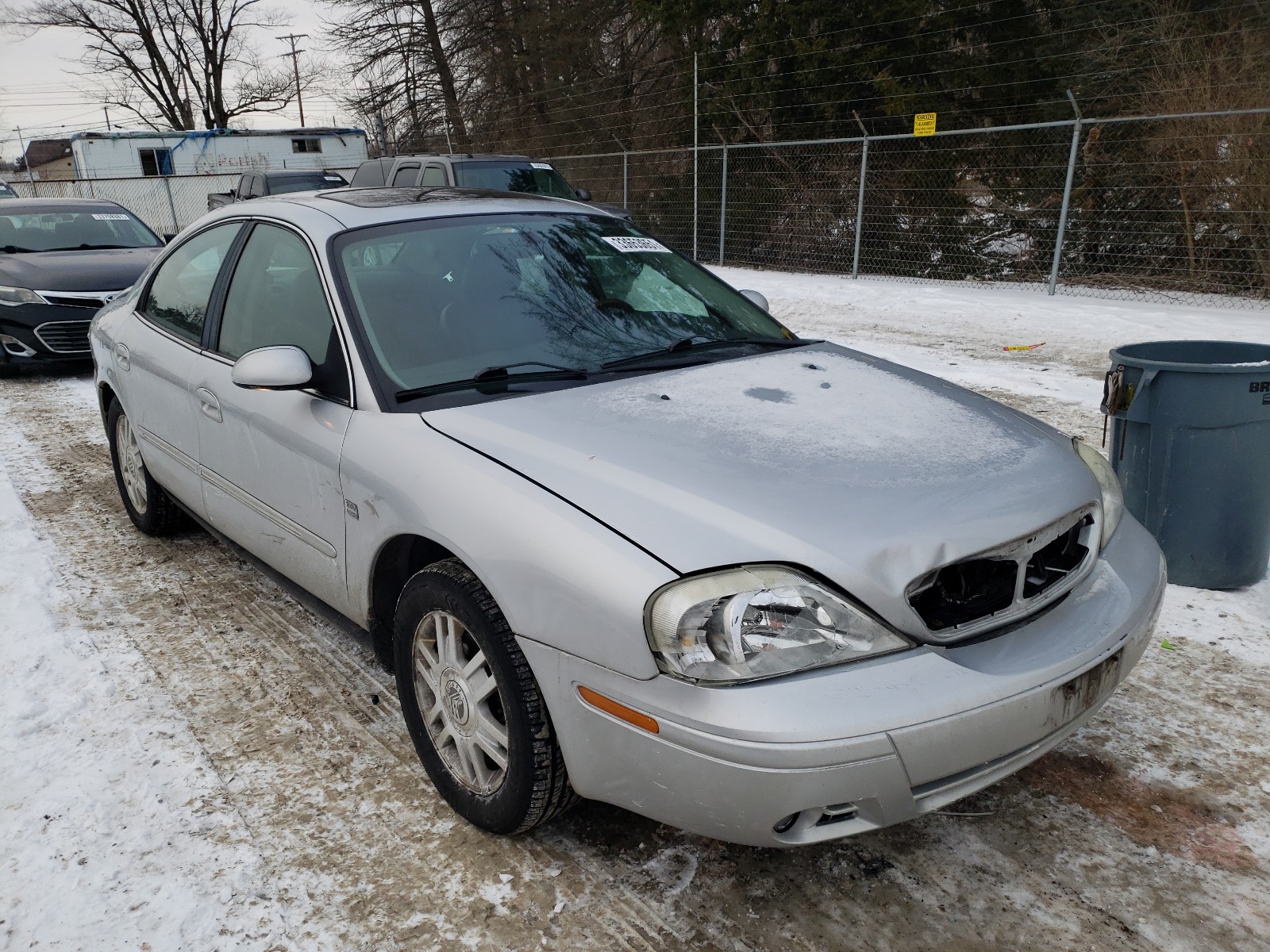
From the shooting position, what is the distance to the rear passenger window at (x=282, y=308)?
2.97 m

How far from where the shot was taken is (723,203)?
16.0 meters

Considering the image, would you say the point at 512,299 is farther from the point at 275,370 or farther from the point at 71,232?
the point at 71,232

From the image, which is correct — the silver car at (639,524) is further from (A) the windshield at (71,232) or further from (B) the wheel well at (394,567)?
(A) the windshield at (71,232)

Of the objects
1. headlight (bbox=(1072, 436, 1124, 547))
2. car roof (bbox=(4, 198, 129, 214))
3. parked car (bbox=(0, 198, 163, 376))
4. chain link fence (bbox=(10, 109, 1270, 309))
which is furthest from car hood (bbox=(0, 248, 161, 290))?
chain link fence (bbox=(10, 109, 1270, 309))

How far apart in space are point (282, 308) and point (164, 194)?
2467cm

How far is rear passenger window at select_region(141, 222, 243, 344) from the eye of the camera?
3.85 m

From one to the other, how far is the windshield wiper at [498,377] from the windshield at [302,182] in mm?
14106

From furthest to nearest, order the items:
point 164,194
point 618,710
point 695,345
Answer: point 164,194 → point 695,345 → point 618,710

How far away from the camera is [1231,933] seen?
2191 millimetres

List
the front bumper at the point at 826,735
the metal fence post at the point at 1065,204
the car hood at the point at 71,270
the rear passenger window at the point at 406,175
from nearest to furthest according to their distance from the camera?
the front bumper at the point at 826,735 → the car hood at the point at 71,270 → the metal fence post at the point at 1065,204 → the rear passenger window at the point at 406,175

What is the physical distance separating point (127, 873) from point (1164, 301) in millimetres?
12171

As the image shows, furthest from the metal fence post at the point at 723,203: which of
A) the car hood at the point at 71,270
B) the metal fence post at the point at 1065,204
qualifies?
the car hood at the point at 71,270

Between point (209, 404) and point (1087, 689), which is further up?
point (209, 404)

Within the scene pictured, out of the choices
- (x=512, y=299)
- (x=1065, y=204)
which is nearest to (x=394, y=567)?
(x=512, y=299)
